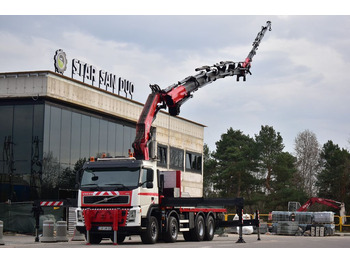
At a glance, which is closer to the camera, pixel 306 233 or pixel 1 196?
pixel 1 196

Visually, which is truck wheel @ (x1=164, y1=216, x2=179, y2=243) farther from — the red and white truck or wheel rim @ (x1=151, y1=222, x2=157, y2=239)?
wheel rim @ (x1=151, y1=222, x2=157, y2=239)

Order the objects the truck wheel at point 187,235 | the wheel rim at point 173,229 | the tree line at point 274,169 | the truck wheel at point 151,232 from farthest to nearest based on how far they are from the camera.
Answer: the tree line at point 274,169, the truck wheel at point 187,235, the wheel rim at point 173,229, the truck wheel at point 151,232

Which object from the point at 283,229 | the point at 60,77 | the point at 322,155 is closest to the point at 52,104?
the point at 60,77

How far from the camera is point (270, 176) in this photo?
264 feet

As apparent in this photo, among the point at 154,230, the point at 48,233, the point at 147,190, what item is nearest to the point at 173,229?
the point at 154,230

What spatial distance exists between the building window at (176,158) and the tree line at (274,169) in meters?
24.5

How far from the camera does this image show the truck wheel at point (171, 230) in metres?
22.9

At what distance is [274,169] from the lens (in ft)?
256

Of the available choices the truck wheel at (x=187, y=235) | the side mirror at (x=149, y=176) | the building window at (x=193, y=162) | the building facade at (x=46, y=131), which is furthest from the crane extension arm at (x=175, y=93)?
the building window at (x=193, y=162)

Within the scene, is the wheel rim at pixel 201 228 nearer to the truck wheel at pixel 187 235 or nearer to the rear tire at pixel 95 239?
the truck wheel at pixel 187 235

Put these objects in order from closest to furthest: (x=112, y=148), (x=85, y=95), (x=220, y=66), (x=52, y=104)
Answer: (x=220, y=66)
(x=52, y=104)
(x=85, y=95)
(x=112, y=148)

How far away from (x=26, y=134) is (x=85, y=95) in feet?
17.3

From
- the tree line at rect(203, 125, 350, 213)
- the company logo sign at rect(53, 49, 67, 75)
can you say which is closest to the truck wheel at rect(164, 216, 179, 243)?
the company logo sign at rect(53, 49, 67, 75)

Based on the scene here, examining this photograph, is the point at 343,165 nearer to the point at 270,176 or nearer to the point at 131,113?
the point at 270,176
